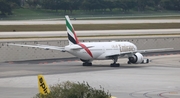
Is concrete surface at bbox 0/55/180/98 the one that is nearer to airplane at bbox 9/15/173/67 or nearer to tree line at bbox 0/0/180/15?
airplane at bbox 9/15/173/67

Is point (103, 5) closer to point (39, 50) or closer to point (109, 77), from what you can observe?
point (39, 50)

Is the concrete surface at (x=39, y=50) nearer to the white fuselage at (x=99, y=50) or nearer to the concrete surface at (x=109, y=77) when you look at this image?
the concrete surface at (x=109, y=77)

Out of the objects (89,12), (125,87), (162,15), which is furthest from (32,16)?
(125,87)

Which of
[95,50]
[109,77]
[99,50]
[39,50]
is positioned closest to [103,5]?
[39,50]

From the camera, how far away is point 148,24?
384ft

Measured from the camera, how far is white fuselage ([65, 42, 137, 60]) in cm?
5628

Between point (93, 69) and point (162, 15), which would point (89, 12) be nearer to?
point (162, 15)

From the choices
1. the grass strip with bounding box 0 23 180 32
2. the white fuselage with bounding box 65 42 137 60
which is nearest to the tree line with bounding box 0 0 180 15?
the grass strip with bounding box 0 23 180 32

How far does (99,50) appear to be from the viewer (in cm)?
5753

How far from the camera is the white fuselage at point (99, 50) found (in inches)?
2216

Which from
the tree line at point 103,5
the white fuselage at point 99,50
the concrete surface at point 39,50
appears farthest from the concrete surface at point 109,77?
the tree line at point 103,5

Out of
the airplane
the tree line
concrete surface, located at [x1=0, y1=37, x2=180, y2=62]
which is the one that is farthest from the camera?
the tree line

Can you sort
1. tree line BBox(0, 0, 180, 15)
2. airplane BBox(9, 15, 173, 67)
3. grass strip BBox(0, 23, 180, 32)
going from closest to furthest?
1. airplane BBox(9, 15, 173, 67)
2. grass strip BBox(0, 23, 180, 32)
3. tree line BBox(0, 0, 180, 15)

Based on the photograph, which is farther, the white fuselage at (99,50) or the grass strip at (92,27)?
the grass strip at (92,27)
